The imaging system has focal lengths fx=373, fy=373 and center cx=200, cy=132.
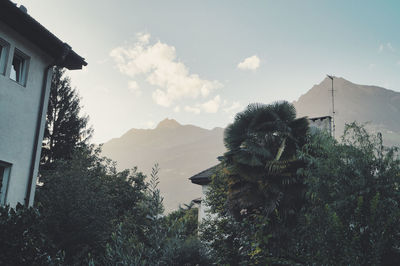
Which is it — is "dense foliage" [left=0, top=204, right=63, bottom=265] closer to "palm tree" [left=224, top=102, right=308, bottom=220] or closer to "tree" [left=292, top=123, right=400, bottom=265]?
"tree" [left=292, top=123, right=400, bottom=265]

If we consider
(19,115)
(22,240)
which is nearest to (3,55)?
(19,115)

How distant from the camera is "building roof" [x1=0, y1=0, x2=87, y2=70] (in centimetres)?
840

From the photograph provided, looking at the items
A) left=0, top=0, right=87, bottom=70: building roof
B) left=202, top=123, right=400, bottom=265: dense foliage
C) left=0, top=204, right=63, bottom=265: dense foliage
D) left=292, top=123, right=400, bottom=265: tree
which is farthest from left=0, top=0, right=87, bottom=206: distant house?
left=292, top=123, right=400, bottom=265: tree

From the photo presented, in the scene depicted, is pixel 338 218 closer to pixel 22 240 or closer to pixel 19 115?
pixel 22 240

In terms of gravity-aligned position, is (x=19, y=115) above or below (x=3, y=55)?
below

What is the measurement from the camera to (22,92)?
29.8 feet

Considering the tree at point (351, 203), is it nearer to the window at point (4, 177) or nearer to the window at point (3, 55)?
the window at point (4, 177)

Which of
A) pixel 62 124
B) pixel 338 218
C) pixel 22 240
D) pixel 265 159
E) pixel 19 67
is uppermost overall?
pixel 62 124

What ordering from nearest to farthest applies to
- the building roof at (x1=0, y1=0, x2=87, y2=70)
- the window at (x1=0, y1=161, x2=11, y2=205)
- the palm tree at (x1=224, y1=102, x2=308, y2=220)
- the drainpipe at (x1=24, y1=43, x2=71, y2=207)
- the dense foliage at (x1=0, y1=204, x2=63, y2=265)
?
the dense foliage at (x1=0, y1=204, x2=63, y2=265), the building roof at (x1=0, y1=0, x2=87, y2=70), the window at (x1=0, y1=161, x2=11, y2=205), the drainpipe at (x1=24, y1=43, x2=71, y2=207), the palm tree at (x1=224, y1=102, x2=308, y2=220)

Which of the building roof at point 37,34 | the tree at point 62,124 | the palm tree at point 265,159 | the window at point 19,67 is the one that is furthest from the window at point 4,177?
the tree at point 62,124

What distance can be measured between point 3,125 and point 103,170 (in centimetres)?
1696

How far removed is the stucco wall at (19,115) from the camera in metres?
8.44

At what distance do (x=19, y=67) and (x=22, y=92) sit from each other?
0.76 metres

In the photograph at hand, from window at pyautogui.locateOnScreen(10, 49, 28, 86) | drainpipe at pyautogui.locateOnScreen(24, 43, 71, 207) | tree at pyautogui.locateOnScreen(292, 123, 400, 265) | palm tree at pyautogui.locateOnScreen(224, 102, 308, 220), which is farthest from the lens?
palm tree at pyautogui.locateOnScreen(224, 102, 308, 220)
